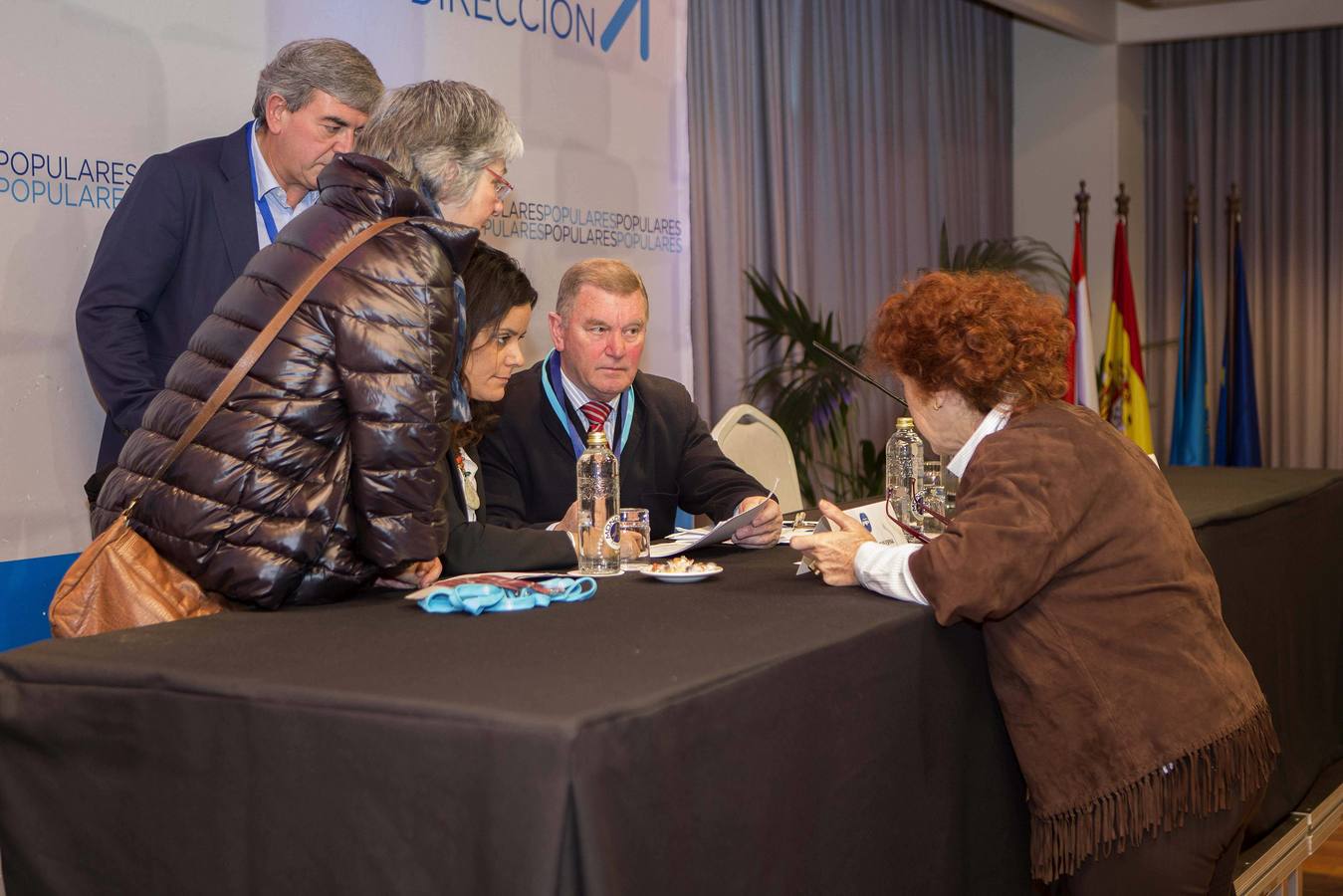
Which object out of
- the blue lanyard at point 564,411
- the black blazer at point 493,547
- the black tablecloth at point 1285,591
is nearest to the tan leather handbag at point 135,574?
the black blazer at point 493,547

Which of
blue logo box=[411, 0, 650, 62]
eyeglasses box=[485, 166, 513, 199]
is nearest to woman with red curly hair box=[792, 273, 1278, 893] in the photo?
eyeglasses box=[485, 166, 513, 199]

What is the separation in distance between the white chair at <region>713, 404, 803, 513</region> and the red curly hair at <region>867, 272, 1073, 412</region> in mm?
1866

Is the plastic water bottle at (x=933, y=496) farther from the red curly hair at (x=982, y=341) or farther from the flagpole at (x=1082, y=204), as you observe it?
the flagpole at (x=1082, y=204)

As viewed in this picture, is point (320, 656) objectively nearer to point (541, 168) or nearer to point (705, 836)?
point (705, 836)

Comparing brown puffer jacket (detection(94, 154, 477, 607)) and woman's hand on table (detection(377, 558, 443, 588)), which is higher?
brown puffer jacket (detection(94, 154, 477, 607))

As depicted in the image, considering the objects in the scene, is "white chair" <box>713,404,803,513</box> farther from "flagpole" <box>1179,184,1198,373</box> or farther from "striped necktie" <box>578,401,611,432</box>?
"flagpole" <box>1179,184,1198,373</box>

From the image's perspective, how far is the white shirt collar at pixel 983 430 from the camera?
2.01 metres

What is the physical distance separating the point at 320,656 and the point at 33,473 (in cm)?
166

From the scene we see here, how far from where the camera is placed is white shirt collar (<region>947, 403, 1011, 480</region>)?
2.01 meters

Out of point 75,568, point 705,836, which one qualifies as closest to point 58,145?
point 75,568

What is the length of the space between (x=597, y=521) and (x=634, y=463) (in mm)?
847

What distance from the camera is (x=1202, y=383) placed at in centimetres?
761

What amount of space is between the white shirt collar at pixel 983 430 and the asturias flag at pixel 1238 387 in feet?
19.9

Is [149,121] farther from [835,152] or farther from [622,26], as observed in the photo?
[835,152]
